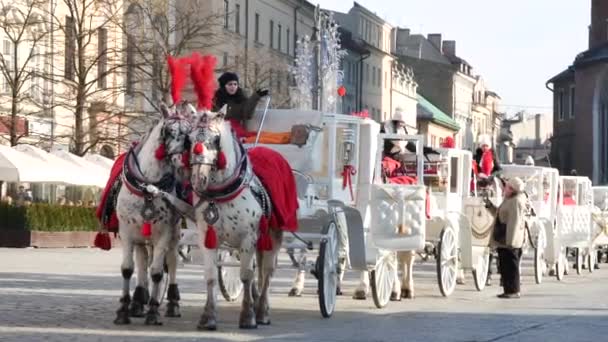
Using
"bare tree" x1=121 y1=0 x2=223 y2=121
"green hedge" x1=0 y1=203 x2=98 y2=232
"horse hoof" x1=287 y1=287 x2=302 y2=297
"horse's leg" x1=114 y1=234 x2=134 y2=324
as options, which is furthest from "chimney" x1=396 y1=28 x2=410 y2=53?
"horse's leg" x1=114 y1=234 x2=134 y2=324

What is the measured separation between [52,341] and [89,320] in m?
2.29

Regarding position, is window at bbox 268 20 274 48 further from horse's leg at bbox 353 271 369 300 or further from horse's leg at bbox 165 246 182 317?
horse's leg at bbox 165 246 182 317

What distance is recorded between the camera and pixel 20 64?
4784 cm

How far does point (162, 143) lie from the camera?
14.3 meters

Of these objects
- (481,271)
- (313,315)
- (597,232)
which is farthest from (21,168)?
(313,315)

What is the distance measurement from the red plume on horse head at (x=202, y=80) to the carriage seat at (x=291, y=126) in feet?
7.61

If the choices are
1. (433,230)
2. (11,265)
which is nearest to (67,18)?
(11,265)

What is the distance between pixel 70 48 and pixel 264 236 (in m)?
31.6

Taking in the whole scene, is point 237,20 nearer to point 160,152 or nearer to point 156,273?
point 156,273

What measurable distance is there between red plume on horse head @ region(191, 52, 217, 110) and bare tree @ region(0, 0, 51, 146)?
26.8 m

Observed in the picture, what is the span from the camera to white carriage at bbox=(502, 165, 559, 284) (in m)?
25.7

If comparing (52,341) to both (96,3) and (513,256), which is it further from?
(96,3)

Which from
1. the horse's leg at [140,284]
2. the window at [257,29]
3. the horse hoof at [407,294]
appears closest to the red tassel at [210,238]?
the horse's leg at [140,284]

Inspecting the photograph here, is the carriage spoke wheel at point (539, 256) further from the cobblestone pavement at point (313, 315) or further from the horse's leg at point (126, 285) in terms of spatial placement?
the horse's leg at point (126, 285)
